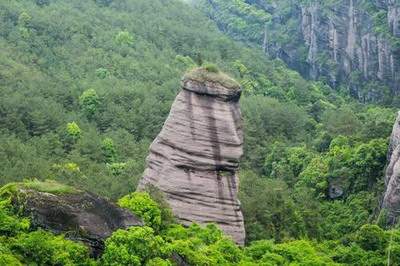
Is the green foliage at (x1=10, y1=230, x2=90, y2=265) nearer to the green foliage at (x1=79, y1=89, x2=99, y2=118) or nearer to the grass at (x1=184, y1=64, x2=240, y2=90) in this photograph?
the grass at (x1=184, y1=64, x2=240, y2=90)

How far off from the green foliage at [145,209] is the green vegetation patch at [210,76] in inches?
266

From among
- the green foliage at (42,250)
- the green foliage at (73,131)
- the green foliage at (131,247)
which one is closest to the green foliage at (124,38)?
the green foliage at (73,131)

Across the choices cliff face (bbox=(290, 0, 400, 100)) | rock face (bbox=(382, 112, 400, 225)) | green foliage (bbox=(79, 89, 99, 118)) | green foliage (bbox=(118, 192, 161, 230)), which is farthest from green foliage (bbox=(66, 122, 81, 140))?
cliff face (bbox=(290, 0, 400, 100))

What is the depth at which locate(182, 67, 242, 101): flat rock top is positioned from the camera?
1492 inches

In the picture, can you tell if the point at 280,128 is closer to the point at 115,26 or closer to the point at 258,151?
the point at 258,151

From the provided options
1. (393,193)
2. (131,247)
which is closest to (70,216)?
(131,247)

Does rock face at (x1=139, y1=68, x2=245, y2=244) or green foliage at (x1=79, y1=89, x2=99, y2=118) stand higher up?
rock face at (x1=139, y1=68, x2=245, y2=244)

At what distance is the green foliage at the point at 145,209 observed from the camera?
108 feet

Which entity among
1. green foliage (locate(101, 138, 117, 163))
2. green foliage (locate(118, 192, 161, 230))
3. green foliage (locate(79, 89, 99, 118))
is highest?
green foliage (locate(118, 192, 161, 230))

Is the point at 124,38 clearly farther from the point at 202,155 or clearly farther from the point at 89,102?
the point at 202,155

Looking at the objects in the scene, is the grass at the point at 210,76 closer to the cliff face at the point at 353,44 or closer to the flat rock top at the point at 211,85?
the flat rock top at the point at 211,85

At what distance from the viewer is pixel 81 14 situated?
11156cm

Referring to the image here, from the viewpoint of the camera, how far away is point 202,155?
37.5 meters

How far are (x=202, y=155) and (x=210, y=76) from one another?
3563 mm
